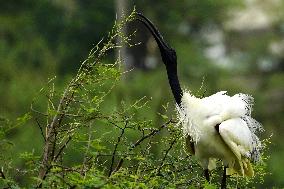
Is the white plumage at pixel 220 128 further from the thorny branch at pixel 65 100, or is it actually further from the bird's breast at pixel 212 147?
the thorny branch at pixel 65 100

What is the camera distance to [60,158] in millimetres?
5082

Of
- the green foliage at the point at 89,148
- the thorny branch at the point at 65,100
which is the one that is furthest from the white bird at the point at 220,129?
the thorny branch at the point at 65,100

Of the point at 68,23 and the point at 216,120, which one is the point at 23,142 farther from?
the point at 216,120

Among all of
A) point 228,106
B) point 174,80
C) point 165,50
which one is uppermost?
point 165,50

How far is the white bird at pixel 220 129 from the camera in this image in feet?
19.1

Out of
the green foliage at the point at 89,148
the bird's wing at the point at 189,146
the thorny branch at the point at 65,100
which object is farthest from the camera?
the bird's wing at the point at 189,146

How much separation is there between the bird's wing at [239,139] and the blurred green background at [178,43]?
14.7 metres

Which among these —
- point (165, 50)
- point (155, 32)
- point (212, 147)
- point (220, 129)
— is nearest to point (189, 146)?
point (212, 147)

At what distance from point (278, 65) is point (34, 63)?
7.34 meters

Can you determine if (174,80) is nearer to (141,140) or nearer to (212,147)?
(212,147)

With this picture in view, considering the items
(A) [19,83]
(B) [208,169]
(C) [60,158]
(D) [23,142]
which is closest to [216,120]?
(B) [208,169]

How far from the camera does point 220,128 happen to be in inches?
229

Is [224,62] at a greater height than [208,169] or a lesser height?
greater

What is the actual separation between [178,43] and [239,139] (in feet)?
69.2
